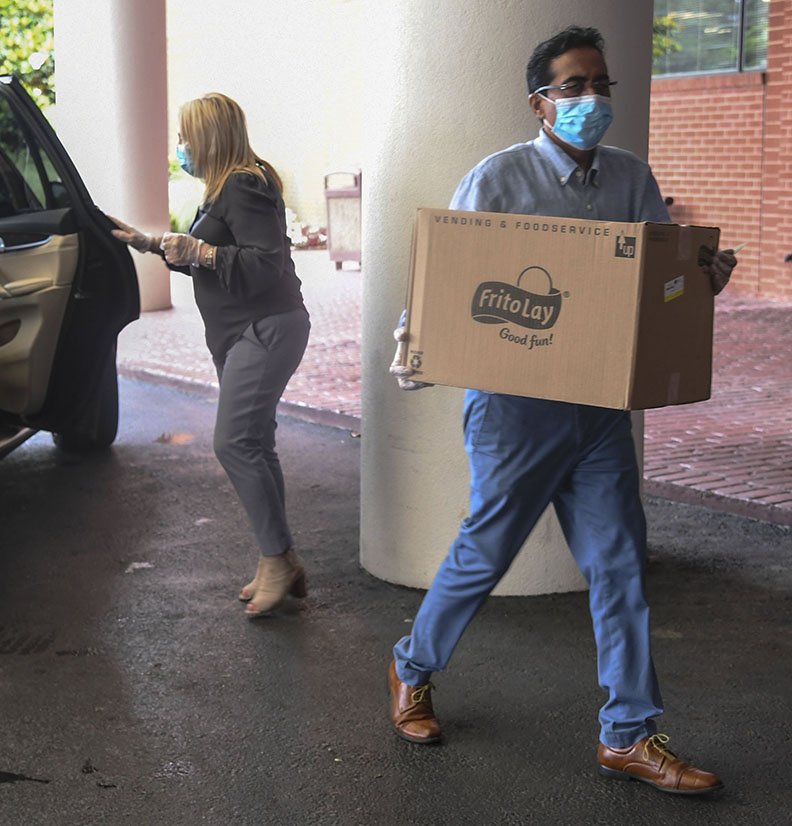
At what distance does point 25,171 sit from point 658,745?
479 cm

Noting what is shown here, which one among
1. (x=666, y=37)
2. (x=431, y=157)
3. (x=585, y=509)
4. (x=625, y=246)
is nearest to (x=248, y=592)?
(x=431, y=157)

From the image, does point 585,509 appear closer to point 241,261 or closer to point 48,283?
point 241,261

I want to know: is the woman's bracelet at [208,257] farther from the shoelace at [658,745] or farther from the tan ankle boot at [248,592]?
the shoelace at [658,745]

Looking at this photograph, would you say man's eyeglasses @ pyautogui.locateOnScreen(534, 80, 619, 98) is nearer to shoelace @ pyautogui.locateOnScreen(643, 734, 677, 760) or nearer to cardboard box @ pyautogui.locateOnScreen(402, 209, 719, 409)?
cardboard box @ pyautogui.locateOnScreen(402, 209, 719, 409)

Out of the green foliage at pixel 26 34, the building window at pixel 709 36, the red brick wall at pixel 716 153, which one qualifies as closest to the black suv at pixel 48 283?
the red brick wall at pixel 716 153

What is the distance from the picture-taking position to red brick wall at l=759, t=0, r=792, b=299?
1541 centimetres

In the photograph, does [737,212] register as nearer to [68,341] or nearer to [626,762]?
[68,341]

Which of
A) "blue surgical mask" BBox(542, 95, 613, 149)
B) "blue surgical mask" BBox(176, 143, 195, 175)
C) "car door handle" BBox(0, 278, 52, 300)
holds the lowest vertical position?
"car door handle" BBox(0, 278, 52, 300)

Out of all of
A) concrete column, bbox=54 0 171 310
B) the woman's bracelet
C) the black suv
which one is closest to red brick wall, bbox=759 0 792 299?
concrete column, bbox=54 0 171 310

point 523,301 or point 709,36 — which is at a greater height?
point 709,36

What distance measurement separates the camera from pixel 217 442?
5211 millimetres

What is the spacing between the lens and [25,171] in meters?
7.14

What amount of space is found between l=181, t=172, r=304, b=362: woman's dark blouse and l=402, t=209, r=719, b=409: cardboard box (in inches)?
54.0

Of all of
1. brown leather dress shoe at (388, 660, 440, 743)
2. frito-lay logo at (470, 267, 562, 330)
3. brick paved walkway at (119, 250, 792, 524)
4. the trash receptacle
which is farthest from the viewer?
the trash receptacle
